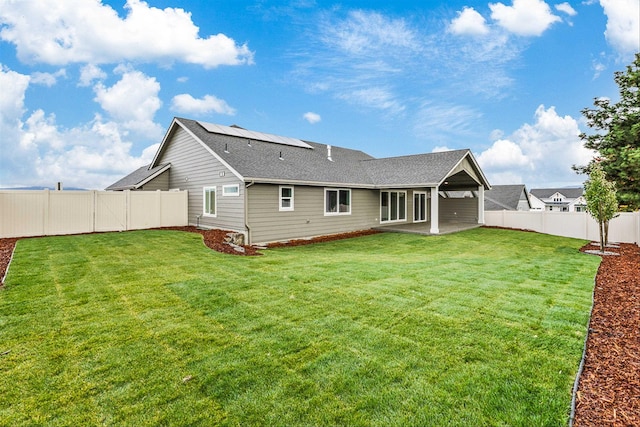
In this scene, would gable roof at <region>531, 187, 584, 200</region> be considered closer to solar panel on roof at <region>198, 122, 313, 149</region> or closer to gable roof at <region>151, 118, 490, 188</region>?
gable roof at <region>151, 118, 490, 188</region>

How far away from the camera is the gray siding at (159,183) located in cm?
1736

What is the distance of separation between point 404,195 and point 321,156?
232 inches

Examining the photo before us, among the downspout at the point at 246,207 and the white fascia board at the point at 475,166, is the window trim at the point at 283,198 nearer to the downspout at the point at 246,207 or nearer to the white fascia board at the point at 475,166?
the downspout at the point at 246,207

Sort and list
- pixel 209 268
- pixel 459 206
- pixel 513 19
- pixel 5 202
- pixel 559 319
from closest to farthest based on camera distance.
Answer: pixel 559 319 < pixel 209 268 < pixel 5 202 < pixel 513 19 < pixel 459 206

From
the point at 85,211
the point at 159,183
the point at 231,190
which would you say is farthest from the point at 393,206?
the point at 85,211

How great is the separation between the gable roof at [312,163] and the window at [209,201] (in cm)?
183

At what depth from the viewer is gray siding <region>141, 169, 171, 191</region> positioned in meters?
17.4

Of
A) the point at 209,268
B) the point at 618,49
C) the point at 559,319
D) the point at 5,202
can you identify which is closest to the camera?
the point at 559,319

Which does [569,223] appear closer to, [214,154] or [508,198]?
[214,154]

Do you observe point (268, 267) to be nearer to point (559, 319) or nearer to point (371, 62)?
point (559, 319)

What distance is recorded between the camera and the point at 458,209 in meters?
23.1

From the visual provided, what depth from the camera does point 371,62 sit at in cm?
1959

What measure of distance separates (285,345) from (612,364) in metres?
3.67

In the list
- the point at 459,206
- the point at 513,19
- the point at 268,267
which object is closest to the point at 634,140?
the point at 513,19
